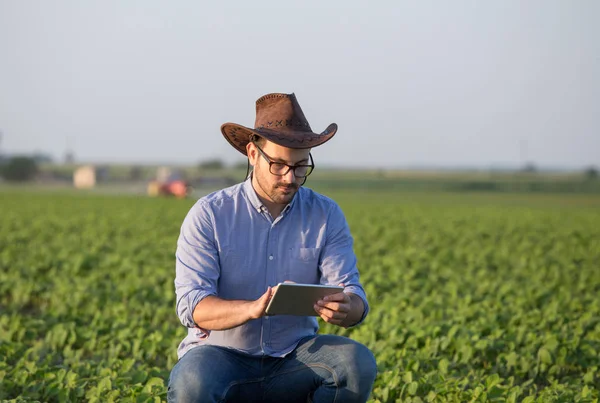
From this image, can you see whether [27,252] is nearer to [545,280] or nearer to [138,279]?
[138,279]

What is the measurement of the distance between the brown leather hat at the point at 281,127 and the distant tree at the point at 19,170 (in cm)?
8807

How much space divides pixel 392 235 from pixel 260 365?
42.7 ft

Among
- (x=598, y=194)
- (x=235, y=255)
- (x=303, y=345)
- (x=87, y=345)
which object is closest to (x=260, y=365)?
(x=303, y=345)

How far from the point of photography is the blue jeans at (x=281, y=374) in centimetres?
365

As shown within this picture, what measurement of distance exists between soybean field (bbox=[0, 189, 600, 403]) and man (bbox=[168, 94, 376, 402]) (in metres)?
1.03

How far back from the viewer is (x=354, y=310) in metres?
3.71

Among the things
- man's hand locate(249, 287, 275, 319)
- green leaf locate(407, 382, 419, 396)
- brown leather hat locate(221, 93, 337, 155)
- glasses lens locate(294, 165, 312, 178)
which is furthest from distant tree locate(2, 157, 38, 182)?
man's hand locate(249, 287, 275, 319)

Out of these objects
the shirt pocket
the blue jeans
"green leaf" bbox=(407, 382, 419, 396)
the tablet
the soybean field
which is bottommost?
the soybean field

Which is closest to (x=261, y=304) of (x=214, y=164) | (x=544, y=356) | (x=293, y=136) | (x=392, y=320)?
(x=293, y=136)

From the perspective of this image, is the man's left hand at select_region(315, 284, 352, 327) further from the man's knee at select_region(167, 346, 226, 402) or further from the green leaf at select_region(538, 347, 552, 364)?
the green leaf at select_region(538, 347, 552, 364)

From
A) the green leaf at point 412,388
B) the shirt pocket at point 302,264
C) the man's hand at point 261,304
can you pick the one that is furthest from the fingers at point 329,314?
the green leaf at point 412,388

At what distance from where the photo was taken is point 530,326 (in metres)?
7.48

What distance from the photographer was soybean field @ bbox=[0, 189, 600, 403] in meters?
5.26

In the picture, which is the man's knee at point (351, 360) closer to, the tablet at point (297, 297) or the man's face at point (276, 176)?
the tablet at point (297, 297)
